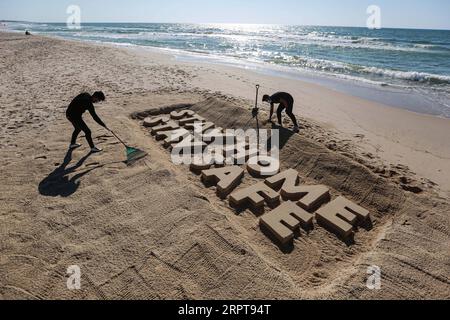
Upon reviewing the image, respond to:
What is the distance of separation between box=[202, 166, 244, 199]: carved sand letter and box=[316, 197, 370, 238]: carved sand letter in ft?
5.49

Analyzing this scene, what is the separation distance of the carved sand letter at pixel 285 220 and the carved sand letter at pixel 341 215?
0.81 feet

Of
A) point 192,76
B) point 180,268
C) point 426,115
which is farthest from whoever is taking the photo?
point 192,76

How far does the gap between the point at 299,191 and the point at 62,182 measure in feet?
14.6

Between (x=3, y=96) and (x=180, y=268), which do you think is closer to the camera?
(x=180, y=268)

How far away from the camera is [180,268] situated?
369 cm

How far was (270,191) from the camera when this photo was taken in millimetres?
5352

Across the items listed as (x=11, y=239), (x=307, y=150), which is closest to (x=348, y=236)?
(x=307, y=150)

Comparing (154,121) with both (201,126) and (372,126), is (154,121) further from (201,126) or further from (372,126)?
(372,126)

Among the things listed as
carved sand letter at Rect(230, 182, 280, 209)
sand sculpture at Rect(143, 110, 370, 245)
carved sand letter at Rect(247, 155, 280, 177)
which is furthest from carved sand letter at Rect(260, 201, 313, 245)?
carved sand letter at Rect(247, 155, 280, 177)

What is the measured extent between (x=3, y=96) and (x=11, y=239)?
8651 millimetres

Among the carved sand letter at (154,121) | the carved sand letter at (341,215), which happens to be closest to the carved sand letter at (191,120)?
the carved sand letter at (154,121)

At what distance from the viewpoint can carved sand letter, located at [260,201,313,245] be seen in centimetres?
426

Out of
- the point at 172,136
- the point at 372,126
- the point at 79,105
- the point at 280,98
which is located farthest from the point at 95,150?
the point at 372,126
